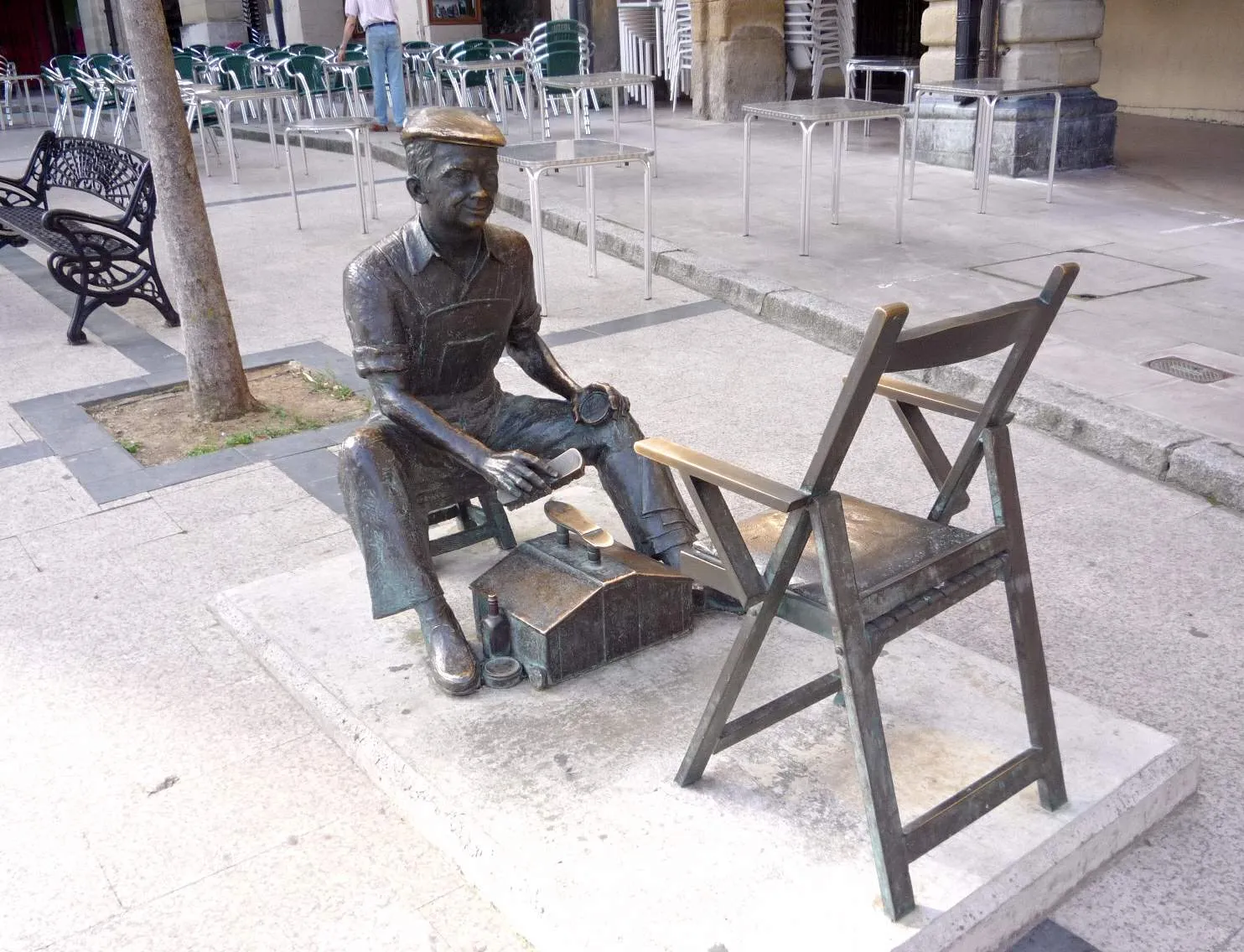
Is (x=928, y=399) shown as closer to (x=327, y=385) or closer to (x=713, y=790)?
(x=713, y=790)

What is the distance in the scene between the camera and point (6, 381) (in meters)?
6.09

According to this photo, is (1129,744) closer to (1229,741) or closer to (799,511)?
(1229,741)

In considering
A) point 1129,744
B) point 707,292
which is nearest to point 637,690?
point 1129,744

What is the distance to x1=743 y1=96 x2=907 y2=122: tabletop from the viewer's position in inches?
286

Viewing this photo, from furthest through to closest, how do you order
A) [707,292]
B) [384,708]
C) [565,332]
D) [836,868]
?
[707,292], [565,332], [384,708], [836,868]

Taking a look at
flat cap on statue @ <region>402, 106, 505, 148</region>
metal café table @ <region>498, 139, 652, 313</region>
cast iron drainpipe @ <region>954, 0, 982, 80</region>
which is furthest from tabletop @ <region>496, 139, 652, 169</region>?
cast iron drainpipe @ <region>954, 0, 982, 80</region>

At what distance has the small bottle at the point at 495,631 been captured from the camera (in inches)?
117

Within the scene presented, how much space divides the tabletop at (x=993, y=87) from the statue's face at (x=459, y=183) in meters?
6.31

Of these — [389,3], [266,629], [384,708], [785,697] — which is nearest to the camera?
[785,697]

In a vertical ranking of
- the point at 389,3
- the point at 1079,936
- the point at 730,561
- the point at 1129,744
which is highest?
the point at 389,3

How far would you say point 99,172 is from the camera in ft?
25.1

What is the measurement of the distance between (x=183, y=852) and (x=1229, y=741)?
8.11 feet

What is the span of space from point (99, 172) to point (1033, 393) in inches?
233

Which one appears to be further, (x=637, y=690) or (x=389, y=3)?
(x=389, y=3)
